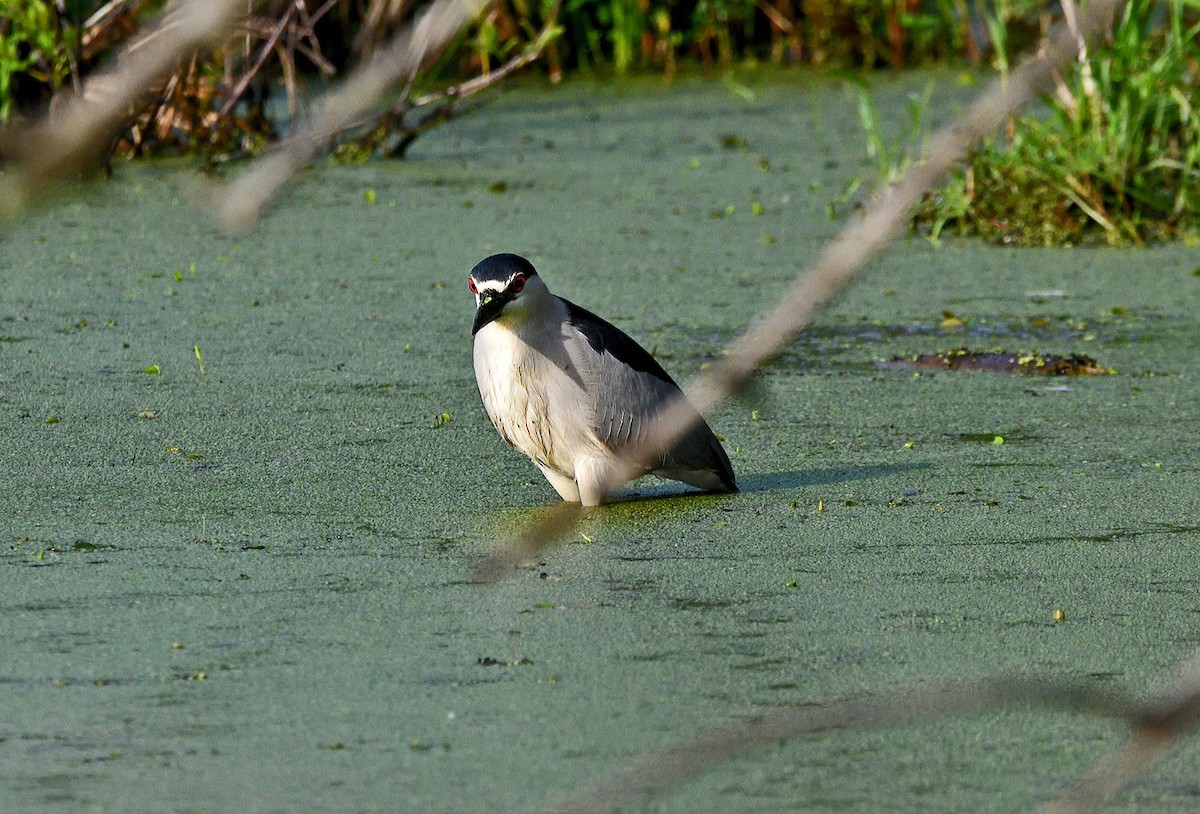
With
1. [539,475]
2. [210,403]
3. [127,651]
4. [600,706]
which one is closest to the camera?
[600,706]

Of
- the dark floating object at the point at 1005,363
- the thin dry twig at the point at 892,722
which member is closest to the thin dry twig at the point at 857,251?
the thin dry twig at the point at 892,722

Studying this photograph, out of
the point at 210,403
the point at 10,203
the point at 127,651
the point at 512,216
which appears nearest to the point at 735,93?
the point at 512,216

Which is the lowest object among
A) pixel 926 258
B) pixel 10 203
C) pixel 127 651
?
pixel 926 258

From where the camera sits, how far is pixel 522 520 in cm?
308

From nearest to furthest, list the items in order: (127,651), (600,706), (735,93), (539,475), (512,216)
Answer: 1. (600,706)
2. (127,651)
3. (539,475)
4. (512,216)
5. (735,93)

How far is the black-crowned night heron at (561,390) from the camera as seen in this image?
3088mm

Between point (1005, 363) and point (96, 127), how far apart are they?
3.76 metres

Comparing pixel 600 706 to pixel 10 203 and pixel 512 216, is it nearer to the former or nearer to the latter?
pixel 10 203

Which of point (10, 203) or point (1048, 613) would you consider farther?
point (1048, 613)

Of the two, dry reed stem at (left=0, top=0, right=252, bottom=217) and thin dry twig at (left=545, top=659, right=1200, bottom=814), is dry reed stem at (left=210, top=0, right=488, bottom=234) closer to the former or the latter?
dry reed stem at (left=0, top=0, right=252, bottom=217)

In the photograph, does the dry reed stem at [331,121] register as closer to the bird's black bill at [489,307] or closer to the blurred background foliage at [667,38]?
the bird's black bill at [489,307]

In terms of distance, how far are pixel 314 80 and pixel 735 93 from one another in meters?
2.09

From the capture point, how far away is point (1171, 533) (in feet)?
9.83

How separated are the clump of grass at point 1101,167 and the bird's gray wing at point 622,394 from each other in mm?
2623
